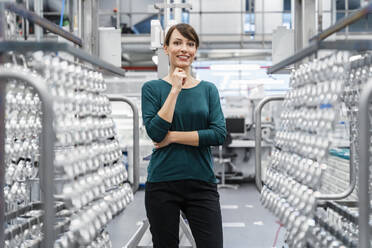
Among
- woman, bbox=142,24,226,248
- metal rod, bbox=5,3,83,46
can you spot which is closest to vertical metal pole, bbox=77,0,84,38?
metal rod, bbox=5,3,83,46

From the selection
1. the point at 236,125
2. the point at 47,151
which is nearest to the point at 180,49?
the point at 47,151

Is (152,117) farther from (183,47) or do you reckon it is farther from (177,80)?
(183,47)

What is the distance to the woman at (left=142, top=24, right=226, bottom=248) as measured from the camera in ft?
5.11

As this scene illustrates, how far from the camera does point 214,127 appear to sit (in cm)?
163

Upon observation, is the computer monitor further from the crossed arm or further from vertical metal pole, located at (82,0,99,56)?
the crossed arm

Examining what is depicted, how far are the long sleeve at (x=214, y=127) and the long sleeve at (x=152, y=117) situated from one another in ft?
0.53

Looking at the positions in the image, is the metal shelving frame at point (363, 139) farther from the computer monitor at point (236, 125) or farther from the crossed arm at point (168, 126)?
the computer monitor at point (236, 125)

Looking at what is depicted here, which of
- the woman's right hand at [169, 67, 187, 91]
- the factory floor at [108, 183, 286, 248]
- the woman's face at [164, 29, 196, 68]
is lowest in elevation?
the factory floor at [108, 183, 286, 248]

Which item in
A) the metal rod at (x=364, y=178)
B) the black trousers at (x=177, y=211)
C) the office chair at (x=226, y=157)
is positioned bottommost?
the office chair at (x=226, y=157)

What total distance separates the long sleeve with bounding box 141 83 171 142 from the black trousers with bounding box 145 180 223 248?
0.71 ft

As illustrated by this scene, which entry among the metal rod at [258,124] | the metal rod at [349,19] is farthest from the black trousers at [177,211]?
the metal rod at [349,19]

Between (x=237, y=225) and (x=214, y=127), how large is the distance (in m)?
2.73

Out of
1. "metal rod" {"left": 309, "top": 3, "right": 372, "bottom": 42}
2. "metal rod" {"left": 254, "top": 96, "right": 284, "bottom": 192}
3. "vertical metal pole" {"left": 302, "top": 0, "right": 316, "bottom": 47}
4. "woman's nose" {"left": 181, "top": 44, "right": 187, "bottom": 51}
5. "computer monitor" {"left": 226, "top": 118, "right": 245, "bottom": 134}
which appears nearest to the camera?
"metal rod" {"left": 309, "top": 3, "right": 372, "bottom": 42}

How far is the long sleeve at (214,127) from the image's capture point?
5.14ft
